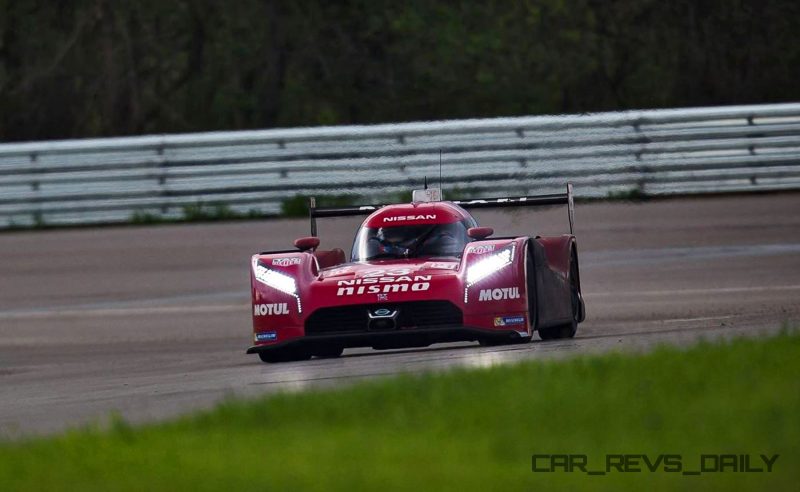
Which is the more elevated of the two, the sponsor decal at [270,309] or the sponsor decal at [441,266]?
the sponsor decal at [441,266]

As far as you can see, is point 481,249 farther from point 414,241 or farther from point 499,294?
point 414,241

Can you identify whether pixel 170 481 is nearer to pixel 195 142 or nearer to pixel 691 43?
pixel 195 142

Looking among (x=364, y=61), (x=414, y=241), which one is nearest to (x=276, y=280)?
(x=414, y=241)

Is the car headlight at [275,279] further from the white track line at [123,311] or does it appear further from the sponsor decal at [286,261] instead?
the white track line at [123,311]

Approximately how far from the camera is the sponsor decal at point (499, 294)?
11.2 meters

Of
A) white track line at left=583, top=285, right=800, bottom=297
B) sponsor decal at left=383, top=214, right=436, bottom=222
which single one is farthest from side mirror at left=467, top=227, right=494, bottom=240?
white track line at left=583, top=285, right=800, bottom=297

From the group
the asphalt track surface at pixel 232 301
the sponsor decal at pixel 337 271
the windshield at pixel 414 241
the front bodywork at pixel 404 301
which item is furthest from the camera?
the windshield at pixel 414 241

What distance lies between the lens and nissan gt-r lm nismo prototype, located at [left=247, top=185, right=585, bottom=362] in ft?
36.5

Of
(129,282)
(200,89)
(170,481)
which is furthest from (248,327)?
(200,89)

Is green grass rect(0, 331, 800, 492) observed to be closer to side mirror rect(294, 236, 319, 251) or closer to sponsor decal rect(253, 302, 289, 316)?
sponsor decal rect(253, 302, 289, 316)

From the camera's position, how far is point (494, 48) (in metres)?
24.9

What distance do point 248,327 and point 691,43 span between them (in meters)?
12.2

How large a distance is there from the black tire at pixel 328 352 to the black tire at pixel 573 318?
54.6 inches

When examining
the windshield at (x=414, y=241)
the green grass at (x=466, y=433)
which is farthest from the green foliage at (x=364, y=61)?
the green grass at (x=466, y=433)
